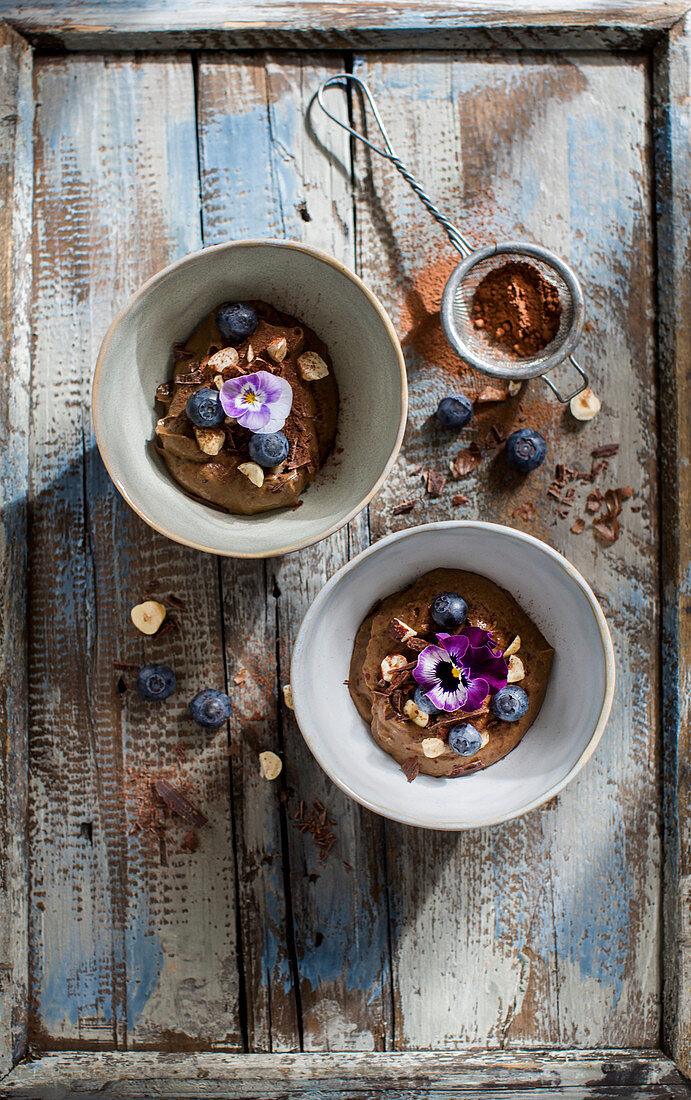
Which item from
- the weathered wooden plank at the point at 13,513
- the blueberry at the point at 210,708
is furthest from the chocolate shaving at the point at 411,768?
the weathered wooden plank at the point at 13,513

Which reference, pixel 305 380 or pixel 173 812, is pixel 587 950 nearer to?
pixel 173 812

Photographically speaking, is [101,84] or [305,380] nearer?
[305,380]

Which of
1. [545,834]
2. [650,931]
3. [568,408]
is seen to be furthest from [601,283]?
[650,931]

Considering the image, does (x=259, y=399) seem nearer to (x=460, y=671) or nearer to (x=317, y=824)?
(x=460, y=671)

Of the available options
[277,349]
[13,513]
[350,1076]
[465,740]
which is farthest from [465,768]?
[13,513]

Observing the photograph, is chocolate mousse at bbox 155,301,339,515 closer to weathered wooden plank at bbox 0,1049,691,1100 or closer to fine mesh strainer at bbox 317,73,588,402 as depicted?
fine mesh strainer at bbox 317,73,588,402
